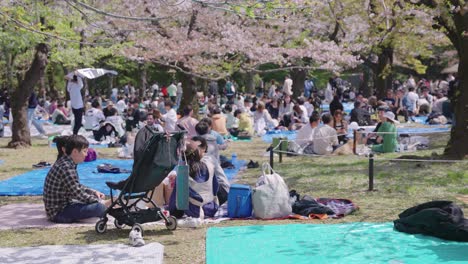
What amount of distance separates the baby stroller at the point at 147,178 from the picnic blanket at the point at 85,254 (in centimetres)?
44

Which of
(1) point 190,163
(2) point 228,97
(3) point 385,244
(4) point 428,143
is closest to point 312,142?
(4) point 428,143

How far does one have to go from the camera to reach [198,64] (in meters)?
17.5

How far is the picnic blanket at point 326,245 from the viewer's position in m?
5.73

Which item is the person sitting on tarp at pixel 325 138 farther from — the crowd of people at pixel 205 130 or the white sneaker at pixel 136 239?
the white sneaker at pixel 136 239

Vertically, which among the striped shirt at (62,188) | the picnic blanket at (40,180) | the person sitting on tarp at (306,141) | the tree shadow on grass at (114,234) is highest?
the person sitting on tarp at (306,141)

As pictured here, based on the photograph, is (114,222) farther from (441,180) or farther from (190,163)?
(441,180)

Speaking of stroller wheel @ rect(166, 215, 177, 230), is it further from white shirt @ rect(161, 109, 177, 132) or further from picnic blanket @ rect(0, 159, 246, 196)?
→ white shirt @ rect(161, 109, 177, 132)

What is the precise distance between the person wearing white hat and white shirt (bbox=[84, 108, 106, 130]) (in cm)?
793

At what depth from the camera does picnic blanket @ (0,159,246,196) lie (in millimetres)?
9719

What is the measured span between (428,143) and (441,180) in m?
5.09

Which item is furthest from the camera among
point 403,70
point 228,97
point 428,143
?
point 403,70

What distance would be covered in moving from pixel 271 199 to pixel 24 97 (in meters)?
10.0

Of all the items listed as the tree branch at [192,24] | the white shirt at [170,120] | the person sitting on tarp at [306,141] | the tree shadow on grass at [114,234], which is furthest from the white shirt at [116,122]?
the tree shadow on grass at [114,234]

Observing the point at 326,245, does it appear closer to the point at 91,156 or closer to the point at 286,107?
the point at 91,156
